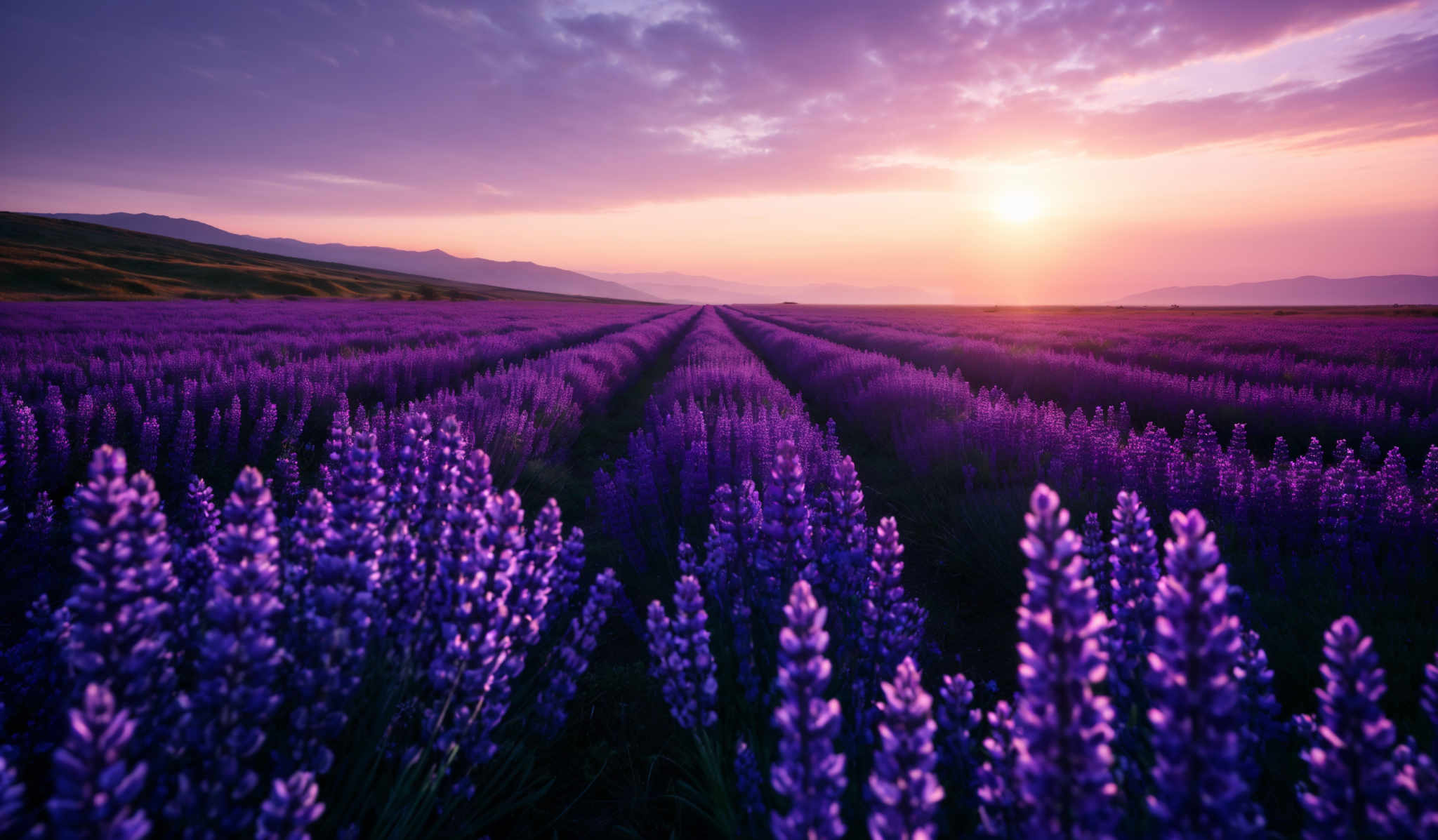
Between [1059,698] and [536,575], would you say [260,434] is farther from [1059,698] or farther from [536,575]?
[1059,698]

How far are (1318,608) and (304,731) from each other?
317 centimetres

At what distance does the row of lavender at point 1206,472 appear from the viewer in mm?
2812

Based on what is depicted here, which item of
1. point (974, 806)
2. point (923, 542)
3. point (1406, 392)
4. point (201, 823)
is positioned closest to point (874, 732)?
point (974, 806)

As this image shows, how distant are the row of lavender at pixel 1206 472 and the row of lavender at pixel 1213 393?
1.30 ft

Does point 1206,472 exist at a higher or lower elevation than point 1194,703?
lower

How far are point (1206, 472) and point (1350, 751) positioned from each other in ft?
11.3

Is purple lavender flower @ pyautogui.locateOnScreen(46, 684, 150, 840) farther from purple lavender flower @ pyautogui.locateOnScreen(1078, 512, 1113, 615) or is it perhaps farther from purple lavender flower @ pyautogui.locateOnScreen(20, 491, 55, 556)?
purple lavender flower @ pyautogui.locateOnScreen(20, 491, 55, 556)

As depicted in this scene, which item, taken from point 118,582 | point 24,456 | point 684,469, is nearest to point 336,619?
point 118,582

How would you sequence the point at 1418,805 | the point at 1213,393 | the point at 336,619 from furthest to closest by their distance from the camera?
the point at 1213,393, the point at 336,619, the point at 1418,805

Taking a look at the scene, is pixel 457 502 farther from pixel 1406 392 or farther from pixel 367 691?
pixel 1406 392

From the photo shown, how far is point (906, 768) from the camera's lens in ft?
2.79

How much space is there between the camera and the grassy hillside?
117ft

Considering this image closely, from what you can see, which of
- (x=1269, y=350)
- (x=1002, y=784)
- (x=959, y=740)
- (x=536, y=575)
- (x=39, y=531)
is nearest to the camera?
(x=1002, y=784)

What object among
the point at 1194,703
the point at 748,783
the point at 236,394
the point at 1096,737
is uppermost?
the point at 1194,703
